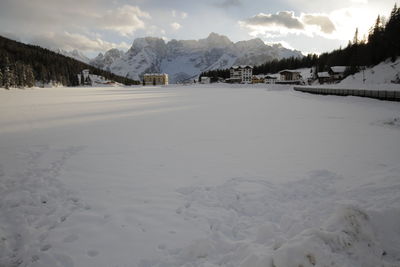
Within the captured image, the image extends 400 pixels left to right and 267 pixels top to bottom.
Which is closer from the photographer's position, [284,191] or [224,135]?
[284,191]

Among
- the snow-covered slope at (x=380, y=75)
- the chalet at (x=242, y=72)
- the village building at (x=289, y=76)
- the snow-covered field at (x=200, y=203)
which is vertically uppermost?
the chalet at (x=242, y=72)

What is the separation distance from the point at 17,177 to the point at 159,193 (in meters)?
4.69

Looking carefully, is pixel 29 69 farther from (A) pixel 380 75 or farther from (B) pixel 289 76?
(B) pixel 289 76

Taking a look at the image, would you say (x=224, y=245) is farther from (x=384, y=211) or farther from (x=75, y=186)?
(x=75, y=186)

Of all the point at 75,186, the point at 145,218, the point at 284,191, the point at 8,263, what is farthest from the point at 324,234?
the point at 75,186

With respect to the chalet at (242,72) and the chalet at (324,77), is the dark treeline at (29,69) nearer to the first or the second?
the chalet at (242,72)

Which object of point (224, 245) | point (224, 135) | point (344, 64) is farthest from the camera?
point (344, 64)

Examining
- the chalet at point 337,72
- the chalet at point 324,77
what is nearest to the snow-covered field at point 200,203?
the chalet at point 337,72

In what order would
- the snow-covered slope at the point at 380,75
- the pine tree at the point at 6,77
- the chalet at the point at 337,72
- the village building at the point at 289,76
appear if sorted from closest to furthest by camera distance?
1. the snow-covered slope at the point at 380,75
2. the pine tree at the point at 6,77
3. the chalet at the point at 337,72
4. the village building at the point at 289,76

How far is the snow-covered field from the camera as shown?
3.84 metres

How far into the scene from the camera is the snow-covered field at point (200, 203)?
3.84 m

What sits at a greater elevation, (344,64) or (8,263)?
(344,64)

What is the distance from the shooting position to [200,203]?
18.9 ft

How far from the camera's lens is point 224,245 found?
419 centimetres
